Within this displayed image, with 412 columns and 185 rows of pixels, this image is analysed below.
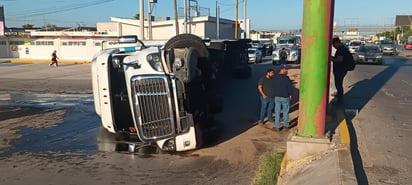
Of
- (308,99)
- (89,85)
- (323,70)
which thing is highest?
(323,70)

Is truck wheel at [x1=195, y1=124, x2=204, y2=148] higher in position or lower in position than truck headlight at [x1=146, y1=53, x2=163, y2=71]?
lower

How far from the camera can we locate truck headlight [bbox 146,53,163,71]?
7523 mm

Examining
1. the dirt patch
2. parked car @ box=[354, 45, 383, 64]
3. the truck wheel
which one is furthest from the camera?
parked car @ box=[354, 45, 383, 64]

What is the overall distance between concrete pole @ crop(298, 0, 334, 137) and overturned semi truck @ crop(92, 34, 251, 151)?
215 cm

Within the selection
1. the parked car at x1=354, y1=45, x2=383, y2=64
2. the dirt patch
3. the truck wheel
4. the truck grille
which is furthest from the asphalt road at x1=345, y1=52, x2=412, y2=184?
the parked car at x1=354, y1=45, x2=383, y2=64

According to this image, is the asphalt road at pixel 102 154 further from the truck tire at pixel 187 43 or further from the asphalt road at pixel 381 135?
the truck tire at pixel 187 43

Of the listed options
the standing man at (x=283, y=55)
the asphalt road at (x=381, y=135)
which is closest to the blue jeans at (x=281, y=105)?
the asphalt road at (x=381, y=135)

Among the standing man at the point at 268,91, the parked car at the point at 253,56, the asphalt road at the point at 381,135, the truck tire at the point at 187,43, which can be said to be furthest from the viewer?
the parked car at the point at 253,56

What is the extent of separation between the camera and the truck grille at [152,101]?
24.1 ft

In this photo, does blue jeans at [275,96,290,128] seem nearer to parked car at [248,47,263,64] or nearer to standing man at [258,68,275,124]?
standing man at [258,68,275,124]

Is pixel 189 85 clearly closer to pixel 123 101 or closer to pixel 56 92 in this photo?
pixel 123 101

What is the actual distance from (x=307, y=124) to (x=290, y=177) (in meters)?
1.07

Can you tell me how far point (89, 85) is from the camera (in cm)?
2050

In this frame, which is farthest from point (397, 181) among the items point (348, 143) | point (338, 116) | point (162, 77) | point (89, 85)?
point (89, 85)
